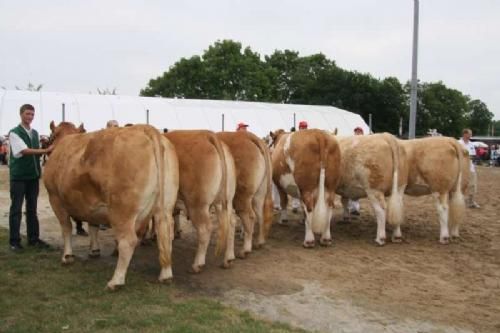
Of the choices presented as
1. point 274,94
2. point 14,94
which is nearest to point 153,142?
point 14,94

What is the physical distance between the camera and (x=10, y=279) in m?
5.81

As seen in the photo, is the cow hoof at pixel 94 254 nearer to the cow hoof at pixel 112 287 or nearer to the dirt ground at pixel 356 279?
the dirt ground at pixel 356 279

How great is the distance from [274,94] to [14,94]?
105 ft

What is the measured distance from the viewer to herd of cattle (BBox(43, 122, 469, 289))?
5.53m

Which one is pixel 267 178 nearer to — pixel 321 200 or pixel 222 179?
pixel 321 200

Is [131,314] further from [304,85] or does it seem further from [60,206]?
[304,85]

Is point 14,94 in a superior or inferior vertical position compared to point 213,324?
superior

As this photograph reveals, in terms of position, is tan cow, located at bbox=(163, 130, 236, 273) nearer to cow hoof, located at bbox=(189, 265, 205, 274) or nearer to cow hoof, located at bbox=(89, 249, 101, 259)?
cow hoof, located at bbox=(189, 265, 205, 274)

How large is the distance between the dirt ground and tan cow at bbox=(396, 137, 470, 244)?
1.45 ft

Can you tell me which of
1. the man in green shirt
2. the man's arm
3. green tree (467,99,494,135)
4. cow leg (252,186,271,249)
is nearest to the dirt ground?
cow leg (252,186,271,249)

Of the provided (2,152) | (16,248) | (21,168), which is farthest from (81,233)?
(2,152)

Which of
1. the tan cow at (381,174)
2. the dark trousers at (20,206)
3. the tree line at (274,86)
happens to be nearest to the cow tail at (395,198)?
the tan cow at (381,174)

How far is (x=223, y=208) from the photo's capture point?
643 centimetres

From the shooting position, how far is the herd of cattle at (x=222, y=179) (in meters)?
5.53
